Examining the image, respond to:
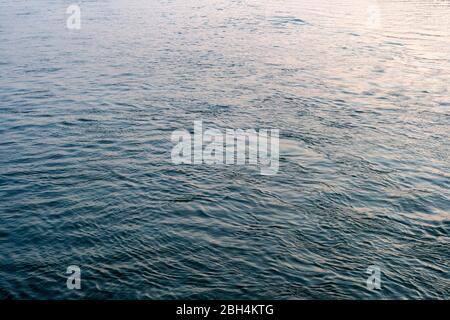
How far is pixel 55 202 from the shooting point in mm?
14398

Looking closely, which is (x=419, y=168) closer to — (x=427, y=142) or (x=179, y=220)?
(x=427, y=142)

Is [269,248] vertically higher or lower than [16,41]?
lower

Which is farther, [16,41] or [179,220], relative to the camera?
[16,41]

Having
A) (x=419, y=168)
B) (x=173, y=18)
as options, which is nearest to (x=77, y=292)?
(x=419, y=168)

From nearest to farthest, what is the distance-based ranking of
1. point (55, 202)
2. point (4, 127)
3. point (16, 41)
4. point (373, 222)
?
1. point (373, 222)
2. point (55, 202)
3. point (4, 127)
4. point (16, 41)

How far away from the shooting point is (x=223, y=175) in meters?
Result: 16.2

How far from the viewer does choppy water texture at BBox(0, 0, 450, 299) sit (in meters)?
11.5

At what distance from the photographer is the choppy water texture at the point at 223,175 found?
11456 millimetres

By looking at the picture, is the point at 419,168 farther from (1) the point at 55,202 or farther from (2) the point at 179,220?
(1) the point at 55,202

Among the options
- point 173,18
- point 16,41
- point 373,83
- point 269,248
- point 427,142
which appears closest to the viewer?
point 269,248
